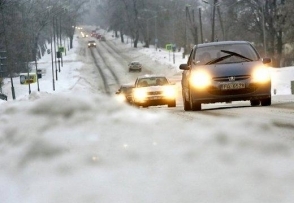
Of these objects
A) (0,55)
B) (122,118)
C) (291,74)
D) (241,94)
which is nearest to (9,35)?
(0,55)

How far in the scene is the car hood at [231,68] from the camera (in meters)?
13.3

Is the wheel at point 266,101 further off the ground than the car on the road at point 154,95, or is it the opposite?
the wheel at point 266,101

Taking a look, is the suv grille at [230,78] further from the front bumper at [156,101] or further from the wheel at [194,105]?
the front bumper at [156,101]

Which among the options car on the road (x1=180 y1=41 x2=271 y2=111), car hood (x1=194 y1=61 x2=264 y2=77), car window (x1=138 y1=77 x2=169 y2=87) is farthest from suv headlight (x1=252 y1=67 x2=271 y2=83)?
car window (x1=138 y1=77 x2=169 y2=87)

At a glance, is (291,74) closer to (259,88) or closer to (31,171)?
(259,88)

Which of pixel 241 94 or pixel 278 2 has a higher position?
pixel 278 2

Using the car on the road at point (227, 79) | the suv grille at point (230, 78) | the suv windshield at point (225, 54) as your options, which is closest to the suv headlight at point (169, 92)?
the suv windshield at point (225, 54)

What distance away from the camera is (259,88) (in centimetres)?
1350

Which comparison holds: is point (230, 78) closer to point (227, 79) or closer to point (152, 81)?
point (227, 79)

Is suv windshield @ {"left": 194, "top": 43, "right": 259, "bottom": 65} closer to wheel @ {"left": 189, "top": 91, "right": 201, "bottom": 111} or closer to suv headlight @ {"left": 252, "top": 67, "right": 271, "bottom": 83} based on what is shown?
suv headlight @ {"left": 252, "top": 67, "right": 271, "bottom": 83}

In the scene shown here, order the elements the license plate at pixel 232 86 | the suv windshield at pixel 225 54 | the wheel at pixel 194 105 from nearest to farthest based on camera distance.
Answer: the license plate at pixel 232 86, the wheel at pixel 194 105, the suv windshield at pixel 225 54

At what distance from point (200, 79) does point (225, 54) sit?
100 centimetres

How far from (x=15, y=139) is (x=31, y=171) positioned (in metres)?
0.92

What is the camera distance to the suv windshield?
13984 millimetres
